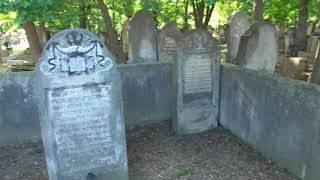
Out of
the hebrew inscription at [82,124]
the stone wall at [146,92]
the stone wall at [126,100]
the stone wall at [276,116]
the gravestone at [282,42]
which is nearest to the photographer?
the hebrew inscription at [82,124]

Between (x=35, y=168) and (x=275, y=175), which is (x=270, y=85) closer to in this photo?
(x=275, y=175)

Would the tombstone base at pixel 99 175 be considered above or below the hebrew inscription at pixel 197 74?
below

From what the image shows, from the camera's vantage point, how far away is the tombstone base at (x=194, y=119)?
6.04 meters

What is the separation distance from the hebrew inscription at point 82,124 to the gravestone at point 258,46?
123 inches

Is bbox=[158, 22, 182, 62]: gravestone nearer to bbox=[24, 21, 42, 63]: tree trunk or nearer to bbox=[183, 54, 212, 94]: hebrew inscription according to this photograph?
bbox=[183, 54, 212, 94]: hebrew inscription

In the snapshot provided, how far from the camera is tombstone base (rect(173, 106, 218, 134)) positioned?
604 cm

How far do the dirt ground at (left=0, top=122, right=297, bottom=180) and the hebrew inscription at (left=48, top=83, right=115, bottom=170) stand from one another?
0.78 m

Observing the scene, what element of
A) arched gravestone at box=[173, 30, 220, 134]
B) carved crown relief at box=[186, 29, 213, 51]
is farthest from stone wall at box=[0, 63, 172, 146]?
carved crown relief at box=[186, 29, 213, 51]

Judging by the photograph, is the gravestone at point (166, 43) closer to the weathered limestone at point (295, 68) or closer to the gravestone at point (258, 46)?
the gravestone at point (258, 46)

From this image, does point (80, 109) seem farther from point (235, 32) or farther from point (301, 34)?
point (301, 34)

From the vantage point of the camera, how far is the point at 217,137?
19.4 feet

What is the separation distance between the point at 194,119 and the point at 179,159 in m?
1.18

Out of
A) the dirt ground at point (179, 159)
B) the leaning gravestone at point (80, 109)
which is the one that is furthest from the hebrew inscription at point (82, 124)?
the dirt ground at point (179, 159)

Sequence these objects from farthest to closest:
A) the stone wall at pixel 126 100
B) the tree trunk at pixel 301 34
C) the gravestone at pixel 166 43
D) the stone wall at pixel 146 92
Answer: the tree trunk at pixel 301 34 < the gravestone at pixel 166 43 < the stone wall at pixel 146 92 < the stone wall at pixel 126 100
